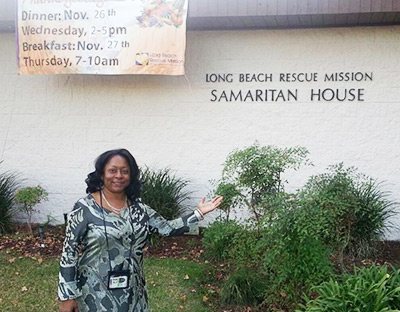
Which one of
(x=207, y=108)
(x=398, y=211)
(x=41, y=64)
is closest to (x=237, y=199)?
(x=207, y=108)

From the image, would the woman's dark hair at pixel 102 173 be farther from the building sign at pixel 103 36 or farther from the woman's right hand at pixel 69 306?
the building sign at pixel 103 36

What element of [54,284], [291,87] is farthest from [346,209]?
[54,284]

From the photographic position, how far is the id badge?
11.8ft

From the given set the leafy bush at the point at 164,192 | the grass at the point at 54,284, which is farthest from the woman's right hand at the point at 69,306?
the leafy bush at the point at 164,192

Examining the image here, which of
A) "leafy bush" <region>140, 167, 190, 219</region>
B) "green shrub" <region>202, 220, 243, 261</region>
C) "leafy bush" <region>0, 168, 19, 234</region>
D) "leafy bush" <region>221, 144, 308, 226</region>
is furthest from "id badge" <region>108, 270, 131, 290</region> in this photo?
"leafy bush" <region>0, 168, 19, 234</region>

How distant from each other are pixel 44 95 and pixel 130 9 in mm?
2079

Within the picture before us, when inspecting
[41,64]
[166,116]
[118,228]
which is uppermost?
[41,64]

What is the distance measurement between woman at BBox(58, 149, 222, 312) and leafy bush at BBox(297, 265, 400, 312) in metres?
1.59

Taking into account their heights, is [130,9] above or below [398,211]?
above

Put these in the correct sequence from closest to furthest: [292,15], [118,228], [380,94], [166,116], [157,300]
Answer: [118,228], [157,300], [292,15], [380,94], [166,116]

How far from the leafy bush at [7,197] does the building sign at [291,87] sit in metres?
3.30

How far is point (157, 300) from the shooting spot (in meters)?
5.89

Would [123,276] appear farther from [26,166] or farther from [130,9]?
[26,166]

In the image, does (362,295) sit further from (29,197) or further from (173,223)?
(29,197)
